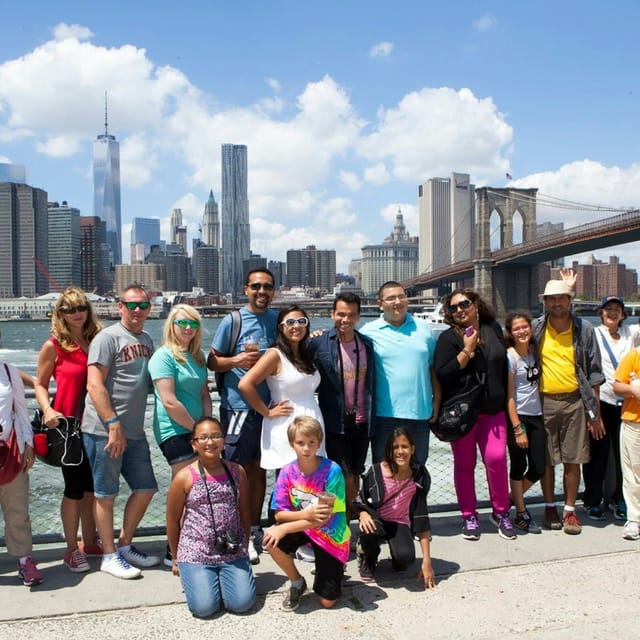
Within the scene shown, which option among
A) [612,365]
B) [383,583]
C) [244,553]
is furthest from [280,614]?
[612,365]

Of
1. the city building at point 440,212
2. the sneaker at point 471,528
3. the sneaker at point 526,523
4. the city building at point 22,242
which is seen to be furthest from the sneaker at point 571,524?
the city building at point 22,242

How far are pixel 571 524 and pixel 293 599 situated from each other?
1943 mm

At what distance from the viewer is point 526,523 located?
13.5ft

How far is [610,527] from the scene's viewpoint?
4.13m

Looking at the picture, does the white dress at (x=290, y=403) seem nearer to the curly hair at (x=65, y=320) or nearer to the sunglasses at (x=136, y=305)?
the sunglasses at (x=136, y=305)

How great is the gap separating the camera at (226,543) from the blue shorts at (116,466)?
0.63m

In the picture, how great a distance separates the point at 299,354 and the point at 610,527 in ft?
7.42

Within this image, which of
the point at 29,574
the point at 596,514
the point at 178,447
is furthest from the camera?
the point at 596,514

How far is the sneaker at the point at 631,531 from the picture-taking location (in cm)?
390

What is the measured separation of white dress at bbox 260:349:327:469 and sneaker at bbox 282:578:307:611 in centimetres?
67

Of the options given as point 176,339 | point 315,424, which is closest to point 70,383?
point 176,339

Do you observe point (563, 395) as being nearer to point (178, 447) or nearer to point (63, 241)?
point (178, 447)

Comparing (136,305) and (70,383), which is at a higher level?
(136,305)

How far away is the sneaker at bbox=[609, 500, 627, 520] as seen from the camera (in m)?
4.30
